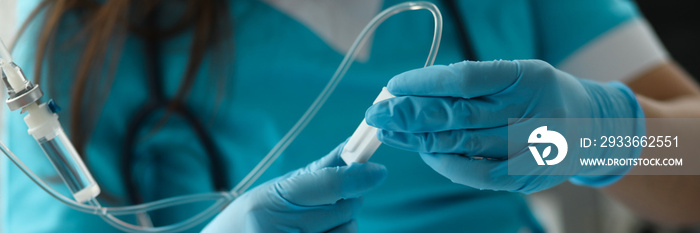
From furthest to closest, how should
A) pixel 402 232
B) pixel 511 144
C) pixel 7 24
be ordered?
pixel 402 232
pixel 7 24
pixel 511 144

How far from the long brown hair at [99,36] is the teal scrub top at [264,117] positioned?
0.01 m

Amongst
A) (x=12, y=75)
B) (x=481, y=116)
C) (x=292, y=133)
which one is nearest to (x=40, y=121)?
(x=12, y=75)

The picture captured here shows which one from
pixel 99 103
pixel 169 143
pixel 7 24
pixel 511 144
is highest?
pixel 7 24

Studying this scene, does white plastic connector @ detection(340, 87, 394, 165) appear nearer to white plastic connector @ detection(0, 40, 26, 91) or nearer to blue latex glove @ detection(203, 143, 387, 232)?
blue latex glove @ detection(203, 143, 387, 232)

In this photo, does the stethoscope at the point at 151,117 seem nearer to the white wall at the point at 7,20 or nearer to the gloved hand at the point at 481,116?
the white wall at the point at 7,20

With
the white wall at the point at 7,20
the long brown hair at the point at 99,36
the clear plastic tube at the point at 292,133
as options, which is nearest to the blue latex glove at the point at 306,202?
the clear plastic tube at the point at 292,133

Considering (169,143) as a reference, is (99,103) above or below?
above

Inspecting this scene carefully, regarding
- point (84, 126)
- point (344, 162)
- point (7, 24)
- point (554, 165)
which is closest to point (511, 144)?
point (554, 165)

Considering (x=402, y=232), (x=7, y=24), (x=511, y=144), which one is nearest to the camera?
(x=511, y=144)

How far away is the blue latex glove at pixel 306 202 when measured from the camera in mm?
624

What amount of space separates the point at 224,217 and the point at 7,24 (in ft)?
1.47

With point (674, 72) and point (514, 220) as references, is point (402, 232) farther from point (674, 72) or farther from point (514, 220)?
point (674, 72)

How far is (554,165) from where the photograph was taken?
0.65 metres

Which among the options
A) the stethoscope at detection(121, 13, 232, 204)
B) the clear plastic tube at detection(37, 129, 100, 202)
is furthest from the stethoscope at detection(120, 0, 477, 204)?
the clear plastic tube at detection(37, 129, 100, 202)
